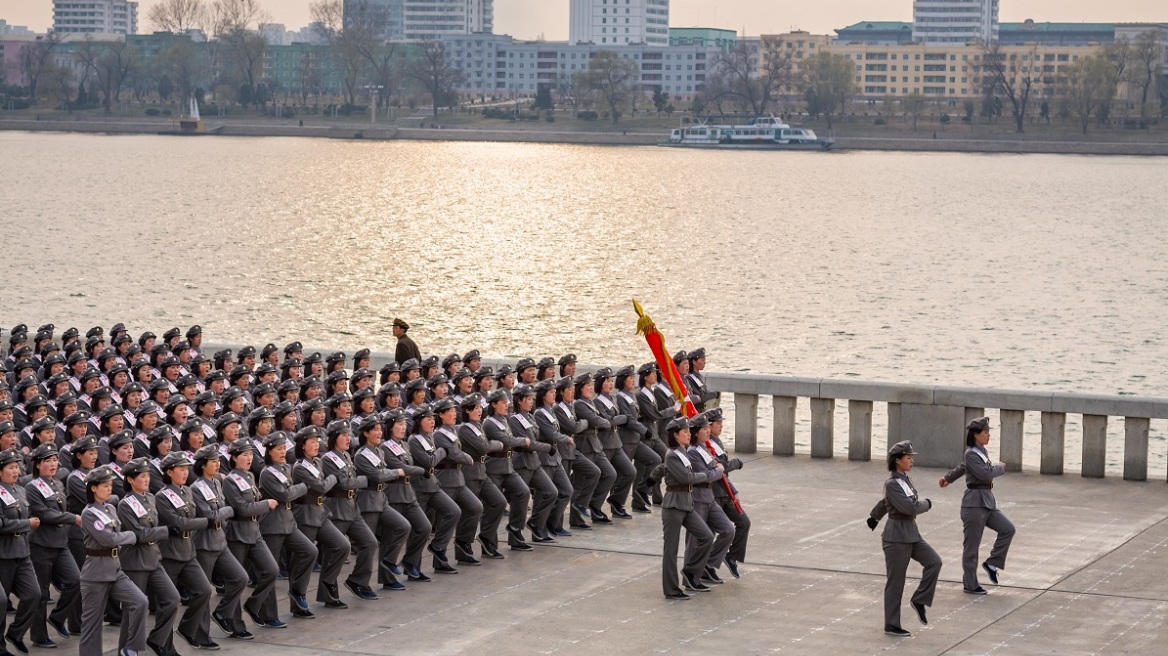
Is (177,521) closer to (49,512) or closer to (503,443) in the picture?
(49,512)

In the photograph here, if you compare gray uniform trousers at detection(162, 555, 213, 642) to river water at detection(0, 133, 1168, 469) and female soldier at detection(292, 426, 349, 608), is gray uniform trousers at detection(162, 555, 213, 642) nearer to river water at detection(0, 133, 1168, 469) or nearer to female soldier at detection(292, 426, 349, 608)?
female soldier at detection(292, 426, 349, 608)

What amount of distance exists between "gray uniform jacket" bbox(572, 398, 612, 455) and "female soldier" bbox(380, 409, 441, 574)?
2893 millimetres

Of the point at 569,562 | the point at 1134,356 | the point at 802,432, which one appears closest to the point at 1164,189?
the point at 1134,356

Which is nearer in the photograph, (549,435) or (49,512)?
(49,512)

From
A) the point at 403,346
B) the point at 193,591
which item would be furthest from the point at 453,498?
the point at 403,346

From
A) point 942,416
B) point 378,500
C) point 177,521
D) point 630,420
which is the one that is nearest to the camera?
point 177,521

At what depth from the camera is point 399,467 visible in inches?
712

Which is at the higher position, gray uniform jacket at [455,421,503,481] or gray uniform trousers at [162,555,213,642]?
gray uniform jacket at [455,421,503,481]

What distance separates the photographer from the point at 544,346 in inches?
2388

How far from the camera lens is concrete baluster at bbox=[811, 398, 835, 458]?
24.9 m

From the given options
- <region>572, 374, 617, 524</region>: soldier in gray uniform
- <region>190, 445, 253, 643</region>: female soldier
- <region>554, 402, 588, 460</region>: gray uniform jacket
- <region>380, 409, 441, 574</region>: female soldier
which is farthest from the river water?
<region>190, 445, 253, 643</region>: female soldier

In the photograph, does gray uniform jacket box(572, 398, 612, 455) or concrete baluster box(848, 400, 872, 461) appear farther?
concrete baluster box(848, 400, 872, 461)

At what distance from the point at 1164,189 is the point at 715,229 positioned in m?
48.4

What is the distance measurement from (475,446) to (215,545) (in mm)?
3831
